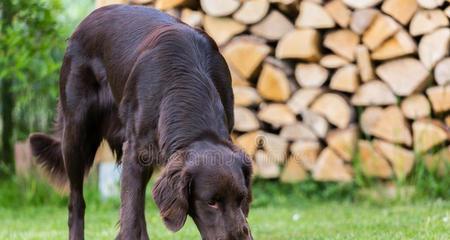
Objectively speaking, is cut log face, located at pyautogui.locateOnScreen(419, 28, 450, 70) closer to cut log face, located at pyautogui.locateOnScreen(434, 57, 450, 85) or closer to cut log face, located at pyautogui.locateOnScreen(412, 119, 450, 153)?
cut log face, located at pyautogui.locateOnScreen(434, 57, 450, 85)

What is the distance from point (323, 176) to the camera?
6883 mm

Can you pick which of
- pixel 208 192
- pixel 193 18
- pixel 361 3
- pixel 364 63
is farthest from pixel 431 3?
pixel 208 192

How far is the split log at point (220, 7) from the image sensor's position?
6.99 meters

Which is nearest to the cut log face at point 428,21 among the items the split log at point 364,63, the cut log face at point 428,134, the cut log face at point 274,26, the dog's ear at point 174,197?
the split log at point 364,63

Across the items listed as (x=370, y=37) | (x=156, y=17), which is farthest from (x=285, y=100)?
(x=156, y=17)

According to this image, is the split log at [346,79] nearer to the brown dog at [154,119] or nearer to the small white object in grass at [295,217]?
the small white object in grass at [295,217]

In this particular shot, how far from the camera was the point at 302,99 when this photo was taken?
6879mm

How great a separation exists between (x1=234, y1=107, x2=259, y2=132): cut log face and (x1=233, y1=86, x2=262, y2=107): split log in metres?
0.06

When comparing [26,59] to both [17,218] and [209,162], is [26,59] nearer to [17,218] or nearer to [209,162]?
[17,218]

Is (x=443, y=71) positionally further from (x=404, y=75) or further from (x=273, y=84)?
(x=273, y=84)

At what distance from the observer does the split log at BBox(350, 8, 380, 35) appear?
6532 mm

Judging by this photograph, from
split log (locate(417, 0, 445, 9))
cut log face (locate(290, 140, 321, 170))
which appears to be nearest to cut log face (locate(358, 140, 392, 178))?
cut log face (locate(290, 140, 321, 170))

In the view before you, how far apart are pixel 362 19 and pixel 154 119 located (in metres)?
3.16

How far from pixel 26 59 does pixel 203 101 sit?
3793 mm
